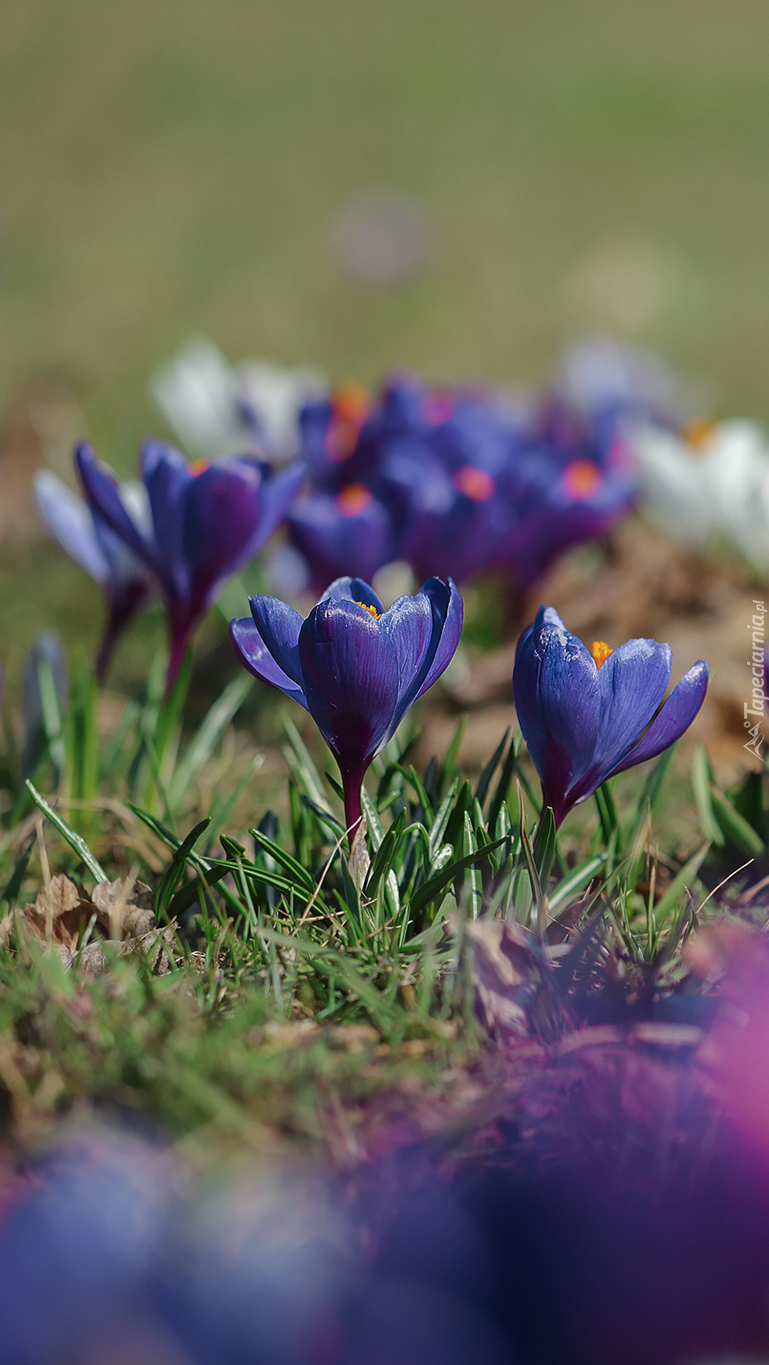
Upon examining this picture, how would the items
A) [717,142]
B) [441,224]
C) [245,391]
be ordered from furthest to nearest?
[717,142] < [441,224] < [245,391]

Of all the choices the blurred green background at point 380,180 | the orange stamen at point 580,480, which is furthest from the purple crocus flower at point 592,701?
the blurred green background at point 380,180

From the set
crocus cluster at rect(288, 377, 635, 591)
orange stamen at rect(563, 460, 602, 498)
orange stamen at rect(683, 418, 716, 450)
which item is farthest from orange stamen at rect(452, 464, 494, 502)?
orange stamen at rect(683, 418, 716, 450)

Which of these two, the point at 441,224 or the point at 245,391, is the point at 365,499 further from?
the point at 441,224

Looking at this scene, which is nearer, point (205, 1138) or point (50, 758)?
point (205, 1138)

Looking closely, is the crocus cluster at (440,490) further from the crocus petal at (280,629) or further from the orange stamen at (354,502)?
the crocus petal at (280,629)

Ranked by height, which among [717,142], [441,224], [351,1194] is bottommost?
[351,1194]

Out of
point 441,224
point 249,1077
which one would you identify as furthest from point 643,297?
point 249,1077

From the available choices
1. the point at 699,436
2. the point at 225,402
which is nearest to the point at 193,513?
the point at 699,436
